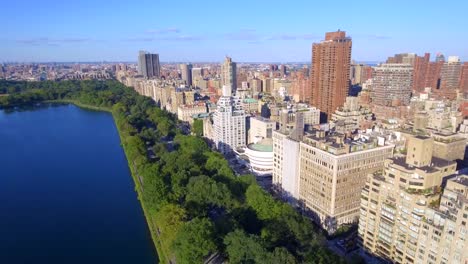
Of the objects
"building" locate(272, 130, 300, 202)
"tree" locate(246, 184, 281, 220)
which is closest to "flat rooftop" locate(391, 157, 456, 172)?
"building" locate(272, 130, 300, 202)

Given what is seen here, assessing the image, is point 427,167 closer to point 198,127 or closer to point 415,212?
point 415,212

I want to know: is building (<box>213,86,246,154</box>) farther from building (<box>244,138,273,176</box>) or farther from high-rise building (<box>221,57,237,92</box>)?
high-rise building (<box>221,57,237,92</box>)

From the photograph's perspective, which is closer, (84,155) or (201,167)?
(201,167)

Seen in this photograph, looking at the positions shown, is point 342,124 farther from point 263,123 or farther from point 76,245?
point 76,245

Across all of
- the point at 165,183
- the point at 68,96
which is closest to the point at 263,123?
the point at 165,183

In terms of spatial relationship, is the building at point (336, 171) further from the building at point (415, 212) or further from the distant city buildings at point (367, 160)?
the building at point (415, 212)

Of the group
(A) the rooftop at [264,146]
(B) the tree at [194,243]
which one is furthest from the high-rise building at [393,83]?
(B) the tree at [194,243]
